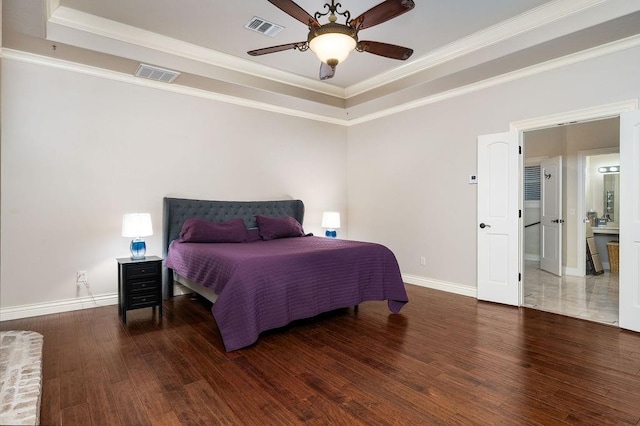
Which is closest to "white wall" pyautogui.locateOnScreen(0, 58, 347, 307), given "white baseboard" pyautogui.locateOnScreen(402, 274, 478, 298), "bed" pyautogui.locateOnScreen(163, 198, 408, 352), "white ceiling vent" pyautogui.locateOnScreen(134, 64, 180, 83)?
"white ceiling vent" pyautogui.locateOnScreen(134, 64, 180, 83)

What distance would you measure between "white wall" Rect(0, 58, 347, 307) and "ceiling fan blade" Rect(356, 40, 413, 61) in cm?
279

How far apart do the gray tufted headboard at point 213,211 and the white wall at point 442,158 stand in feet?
4.56

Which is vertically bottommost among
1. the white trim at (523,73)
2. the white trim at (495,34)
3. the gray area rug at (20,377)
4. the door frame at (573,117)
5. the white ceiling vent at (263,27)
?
the gray area rug at (20,377)

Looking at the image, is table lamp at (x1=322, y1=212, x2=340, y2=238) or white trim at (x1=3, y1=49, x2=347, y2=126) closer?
white trim at (x1=3, y1=49, x2=347, y2=126)

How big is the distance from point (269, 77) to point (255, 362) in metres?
3.73

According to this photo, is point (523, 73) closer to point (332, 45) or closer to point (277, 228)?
point (332, 45)

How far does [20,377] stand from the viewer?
7.68 feet

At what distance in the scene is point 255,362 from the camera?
2.66 m

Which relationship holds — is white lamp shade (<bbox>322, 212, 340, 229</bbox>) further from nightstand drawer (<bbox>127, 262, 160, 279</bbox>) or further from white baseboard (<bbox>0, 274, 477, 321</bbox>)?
nightstand drawer (<bbox>127, 262, 160, 279</bbox>)

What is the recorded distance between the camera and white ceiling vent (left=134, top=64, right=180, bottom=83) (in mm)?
3992

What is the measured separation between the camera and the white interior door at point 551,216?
19.9 feet

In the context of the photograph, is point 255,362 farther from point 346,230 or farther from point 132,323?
point 346,230

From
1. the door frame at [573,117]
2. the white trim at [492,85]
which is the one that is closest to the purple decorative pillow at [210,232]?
the white trim at [492,85]

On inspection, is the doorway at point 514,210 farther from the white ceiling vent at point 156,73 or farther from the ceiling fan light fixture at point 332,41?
the white ceiling vent at point 156,73
